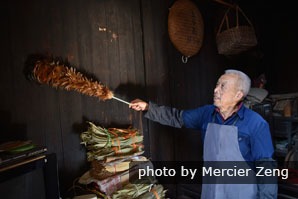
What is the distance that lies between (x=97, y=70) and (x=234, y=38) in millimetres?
1672

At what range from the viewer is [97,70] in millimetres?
2016

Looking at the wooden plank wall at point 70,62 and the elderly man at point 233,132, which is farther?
the elderly man at point 233,132

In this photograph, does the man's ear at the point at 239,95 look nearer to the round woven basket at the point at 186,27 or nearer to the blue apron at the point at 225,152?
the blue apron at the point at 225,152

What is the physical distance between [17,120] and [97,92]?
562mm

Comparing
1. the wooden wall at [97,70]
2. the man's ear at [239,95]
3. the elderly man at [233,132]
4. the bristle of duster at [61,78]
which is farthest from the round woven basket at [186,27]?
the bristle of duster at [61,78]

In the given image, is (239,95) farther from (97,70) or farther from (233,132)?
(97,70)

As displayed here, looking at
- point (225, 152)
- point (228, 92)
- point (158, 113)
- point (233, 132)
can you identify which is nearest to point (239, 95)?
point (228, 92)

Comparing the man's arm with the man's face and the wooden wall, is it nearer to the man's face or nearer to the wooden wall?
the wooden wall

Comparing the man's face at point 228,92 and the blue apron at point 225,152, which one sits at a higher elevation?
the man's face at point 228,92

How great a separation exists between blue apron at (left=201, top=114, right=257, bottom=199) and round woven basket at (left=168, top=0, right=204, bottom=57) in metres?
1.07

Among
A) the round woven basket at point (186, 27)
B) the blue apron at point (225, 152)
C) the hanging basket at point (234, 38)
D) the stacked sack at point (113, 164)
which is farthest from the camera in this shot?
the hanging basket at point (234, 38)

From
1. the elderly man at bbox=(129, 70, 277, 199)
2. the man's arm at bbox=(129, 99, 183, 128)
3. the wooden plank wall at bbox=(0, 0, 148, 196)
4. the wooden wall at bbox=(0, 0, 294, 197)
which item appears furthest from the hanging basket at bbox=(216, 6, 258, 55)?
the man's arm at bbox=(129, 99, 183, 128)

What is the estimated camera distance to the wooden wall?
155cm

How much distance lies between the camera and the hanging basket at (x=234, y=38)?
110 inches
